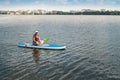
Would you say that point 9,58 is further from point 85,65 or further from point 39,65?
point 85,65

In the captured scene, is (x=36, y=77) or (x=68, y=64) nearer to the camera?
(x=36, y=77)

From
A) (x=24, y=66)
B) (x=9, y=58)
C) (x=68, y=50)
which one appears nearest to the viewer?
(x=24, y=66)

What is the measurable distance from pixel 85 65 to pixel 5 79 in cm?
907

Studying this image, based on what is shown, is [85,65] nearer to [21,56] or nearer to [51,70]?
[51,70]

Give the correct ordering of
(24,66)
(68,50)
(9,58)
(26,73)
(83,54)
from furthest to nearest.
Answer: (68,50), (83,54), (9,58), (24,66), (26,73)

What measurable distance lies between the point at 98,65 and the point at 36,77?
300 inches

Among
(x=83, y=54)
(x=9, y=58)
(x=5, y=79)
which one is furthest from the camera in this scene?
(x=83, y=54)

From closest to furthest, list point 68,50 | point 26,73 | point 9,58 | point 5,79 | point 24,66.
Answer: point 5,79 < point 26,73 < point 24,66 < point 9,58 < point 68,50

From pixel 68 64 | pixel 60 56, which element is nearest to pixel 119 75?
pixel 68 64

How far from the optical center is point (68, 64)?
25.6m

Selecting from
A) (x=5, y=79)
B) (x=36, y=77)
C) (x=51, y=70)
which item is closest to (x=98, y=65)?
(x=51, y=70)

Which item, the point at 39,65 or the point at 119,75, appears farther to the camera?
the point at 39,65

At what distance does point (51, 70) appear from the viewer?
2344 centimetres

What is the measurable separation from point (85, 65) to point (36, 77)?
645cm
